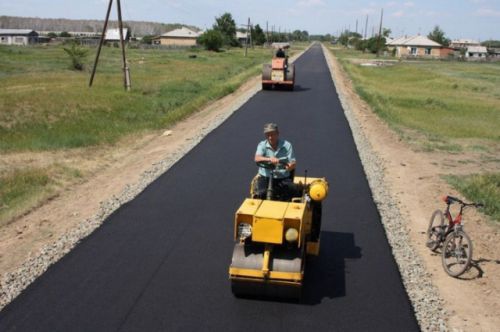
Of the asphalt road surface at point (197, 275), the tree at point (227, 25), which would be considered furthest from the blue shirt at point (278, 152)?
the tree at point (227, 25)

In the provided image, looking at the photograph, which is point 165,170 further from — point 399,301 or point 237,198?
point 399,301

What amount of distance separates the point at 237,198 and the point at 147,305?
4388 millimetres

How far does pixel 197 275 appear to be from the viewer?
24.1ft

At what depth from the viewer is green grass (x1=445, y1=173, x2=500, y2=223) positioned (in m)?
10.9

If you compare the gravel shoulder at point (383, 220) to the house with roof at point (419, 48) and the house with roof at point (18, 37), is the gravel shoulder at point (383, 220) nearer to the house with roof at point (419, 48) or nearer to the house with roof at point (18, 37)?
the house with roof at point (419, 48)

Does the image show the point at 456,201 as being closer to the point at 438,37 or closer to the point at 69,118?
the point at 69,118

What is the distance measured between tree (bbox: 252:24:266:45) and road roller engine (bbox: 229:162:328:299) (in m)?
126

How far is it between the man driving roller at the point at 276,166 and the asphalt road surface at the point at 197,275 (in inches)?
49.0

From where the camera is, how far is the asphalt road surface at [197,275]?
6262mm

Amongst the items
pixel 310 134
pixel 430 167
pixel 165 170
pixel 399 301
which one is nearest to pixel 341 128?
pixel 310 134

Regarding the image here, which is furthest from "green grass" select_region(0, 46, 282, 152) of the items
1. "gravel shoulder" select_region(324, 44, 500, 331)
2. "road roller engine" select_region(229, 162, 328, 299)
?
"road roller engine" select_region(229, 162, 328, 299)

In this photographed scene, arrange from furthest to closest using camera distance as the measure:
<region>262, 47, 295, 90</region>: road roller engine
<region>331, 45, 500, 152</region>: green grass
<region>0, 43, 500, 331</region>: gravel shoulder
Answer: <region>262, 47, 295, 90</region>: road roller engine
<region>331, 45, 500, 152</region>: green grass
<region>0, 43, 500, 331</region>: gravel shoulder

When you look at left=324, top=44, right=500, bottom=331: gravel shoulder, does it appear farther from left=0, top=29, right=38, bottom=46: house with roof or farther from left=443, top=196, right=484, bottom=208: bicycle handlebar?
left=0, top=29, right=38, bottom=46: house with roof

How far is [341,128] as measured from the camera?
18406mm
